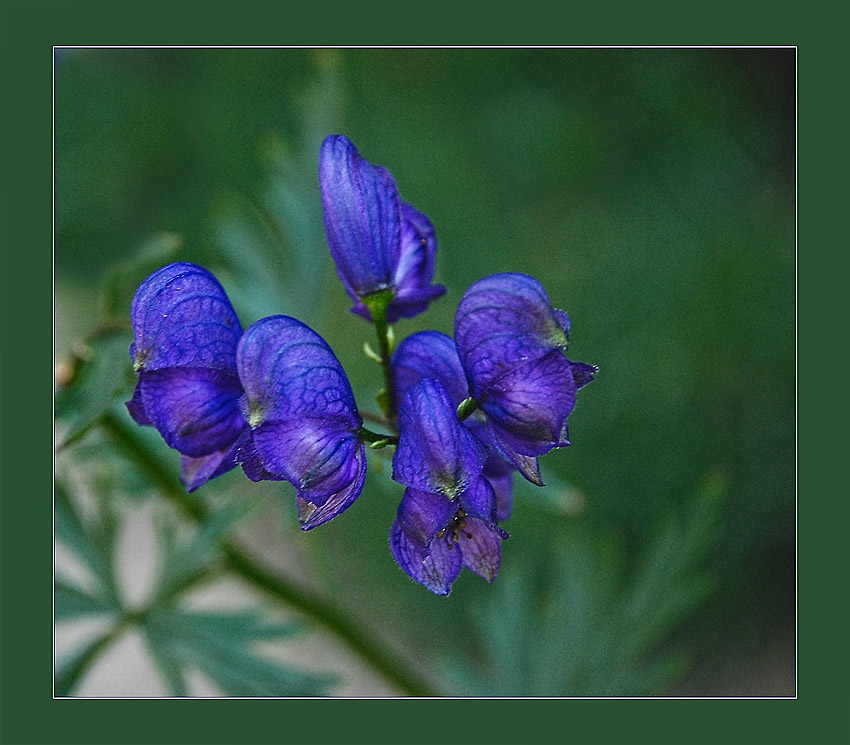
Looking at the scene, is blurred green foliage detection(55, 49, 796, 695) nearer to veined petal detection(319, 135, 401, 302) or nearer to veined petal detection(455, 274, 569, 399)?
veined petal detection(319, 135, 401, 302)

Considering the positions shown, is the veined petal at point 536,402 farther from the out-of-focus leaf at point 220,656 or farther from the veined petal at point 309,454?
the out-of-focus leaf at point 220,656

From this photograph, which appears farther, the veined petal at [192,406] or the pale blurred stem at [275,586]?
the pale blurred stem at [275,586]

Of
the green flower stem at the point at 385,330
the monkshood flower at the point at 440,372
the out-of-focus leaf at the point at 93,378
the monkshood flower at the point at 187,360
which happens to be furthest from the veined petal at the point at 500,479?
the out-of-focus leaf at the point at 93,378

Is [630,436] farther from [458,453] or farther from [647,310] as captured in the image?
[458,453]

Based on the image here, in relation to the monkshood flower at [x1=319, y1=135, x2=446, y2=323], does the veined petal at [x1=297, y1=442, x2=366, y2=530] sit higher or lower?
lower

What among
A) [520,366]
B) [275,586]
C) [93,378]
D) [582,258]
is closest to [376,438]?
[520,366]

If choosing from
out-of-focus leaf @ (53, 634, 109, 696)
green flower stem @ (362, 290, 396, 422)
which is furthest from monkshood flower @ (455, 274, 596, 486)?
out-of-focus leaf @ (53, 634, 109, 696)
